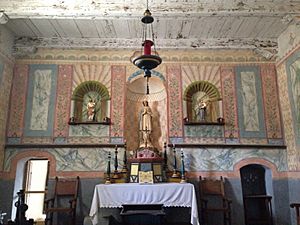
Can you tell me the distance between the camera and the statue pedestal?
6.62 m

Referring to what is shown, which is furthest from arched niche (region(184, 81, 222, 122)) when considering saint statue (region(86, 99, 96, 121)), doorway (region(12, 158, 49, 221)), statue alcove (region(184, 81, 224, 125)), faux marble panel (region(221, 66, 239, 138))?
doorway (region(12, 158, 49, 221))

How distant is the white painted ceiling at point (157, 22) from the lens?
20.9 ft

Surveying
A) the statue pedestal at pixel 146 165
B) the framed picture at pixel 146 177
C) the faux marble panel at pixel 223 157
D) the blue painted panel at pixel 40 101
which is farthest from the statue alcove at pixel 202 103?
the blue painted panel at pixel 40 101

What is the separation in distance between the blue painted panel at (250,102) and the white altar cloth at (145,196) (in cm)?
240

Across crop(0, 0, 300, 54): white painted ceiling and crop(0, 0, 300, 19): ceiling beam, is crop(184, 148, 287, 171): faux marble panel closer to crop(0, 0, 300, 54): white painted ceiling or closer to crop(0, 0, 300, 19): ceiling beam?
crop(0, 0, 300, 54): white painted ceiling

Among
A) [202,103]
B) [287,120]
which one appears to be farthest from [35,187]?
[287,120]

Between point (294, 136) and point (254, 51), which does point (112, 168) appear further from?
point (254, 51)

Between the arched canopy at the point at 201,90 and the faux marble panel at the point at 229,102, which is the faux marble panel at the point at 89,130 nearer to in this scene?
the arched canopy at the point at 201,90

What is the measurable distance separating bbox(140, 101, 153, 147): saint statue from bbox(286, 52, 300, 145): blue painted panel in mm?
3455

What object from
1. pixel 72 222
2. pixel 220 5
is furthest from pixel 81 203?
pixel 220 5

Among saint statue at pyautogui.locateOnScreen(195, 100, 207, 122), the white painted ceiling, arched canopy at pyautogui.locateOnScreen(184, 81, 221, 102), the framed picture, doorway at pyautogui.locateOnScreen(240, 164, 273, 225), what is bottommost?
doorway at pyautogui.locateOnScreen(240, 164, 273, 225)

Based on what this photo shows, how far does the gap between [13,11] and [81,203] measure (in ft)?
15.1

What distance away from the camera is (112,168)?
702cm

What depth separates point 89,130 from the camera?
7199 mm
